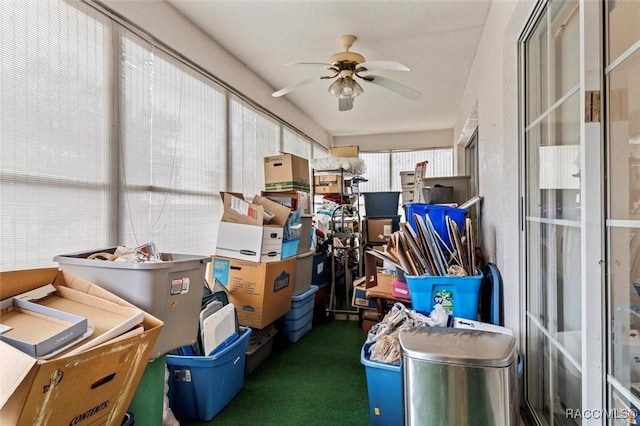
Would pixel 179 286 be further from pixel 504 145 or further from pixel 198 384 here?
pixel 504 145

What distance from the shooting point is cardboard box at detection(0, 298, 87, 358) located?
0.99 metres

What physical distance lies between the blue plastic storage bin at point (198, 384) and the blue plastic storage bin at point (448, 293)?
1.14 meters

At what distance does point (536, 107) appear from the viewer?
65.1 inches

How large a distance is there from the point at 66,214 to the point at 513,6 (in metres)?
2.61

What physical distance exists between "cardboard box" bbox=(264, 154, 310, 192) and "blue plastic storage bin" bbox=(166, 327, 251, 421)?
1960 millimetres

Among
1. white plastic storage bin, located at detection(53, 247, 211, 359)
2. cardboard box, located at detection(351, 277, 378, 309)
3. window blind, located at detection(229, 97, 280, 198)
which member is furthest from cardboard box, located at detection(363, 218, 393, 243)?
white plastic storage bin, located at detection(53, 247, 211, 359)

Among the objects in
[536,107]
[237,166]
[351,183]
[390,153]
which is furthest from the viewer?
[390,153]

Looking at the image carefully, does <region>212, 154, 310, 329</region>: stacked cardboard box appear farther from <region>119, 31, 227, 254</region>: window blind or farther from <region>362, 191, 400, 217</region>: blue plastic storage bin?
<region>362, 191, 400, 217</region>: blue plastic storage bin

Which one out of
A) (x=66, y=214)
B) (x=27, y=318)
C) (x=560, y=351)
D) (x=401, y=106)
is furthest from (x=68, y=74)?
(x=401, y=106)

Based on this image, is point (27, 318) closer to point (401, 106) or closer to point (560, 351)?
point (560, 351)

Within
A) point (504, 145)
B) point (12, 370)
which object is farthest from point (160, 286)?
point (504, 145)

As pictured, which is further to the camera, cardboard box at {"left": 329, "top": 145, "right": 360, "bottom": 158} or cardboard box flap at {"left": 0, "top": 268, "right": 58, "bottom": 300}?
cardboard box at {"left": 329, "top": 145, "right": 360, "bottom": 158}

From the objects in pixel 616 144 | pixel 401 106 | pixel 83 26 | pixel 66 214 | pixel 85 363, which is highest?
pixel 401 106

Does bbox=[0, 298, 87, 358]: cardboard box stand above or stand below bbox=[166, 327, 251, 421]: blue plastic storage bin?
above
